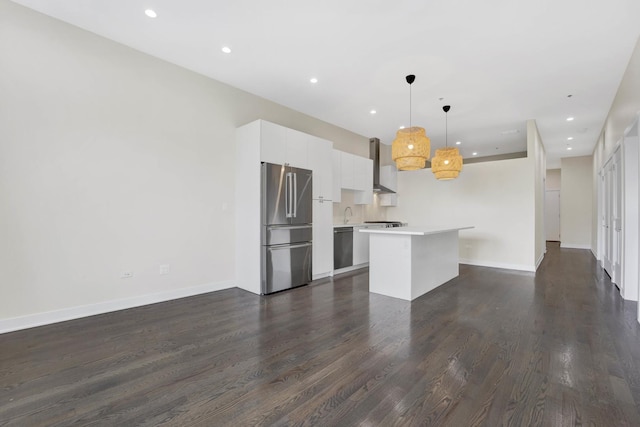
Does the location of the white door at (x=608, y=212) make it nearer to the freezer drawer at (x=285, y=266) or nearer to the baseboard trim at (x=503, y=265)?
the baseboard trim at (x=503, y=265)

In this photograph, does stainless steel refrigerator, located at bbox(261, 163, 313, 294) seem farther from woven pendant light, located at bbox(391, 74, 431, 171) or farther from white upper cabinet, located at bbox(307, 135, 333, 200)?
woven pendant light, located at bbox(391, 74, 431, 171)

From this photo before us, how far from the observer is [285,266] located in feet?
14.6

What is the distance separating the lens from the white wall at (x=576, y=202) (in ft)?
31.6

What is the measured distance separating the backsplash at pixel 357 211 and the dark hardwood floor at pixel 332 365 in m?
3.00

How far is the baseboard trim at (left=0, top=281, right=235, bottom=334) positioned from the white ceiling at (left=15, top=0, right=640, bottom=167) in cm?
311

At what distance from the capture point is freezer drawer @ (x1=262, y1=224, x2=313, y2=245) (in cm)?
423

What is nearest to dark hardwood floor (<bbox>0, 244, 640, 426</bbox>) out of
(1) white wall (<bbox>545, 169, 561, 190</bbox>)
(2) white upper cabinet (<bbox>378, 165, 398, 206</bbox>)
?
(2) white upper cabinet (<bbox>378, 165, 398, 206</bbox>)

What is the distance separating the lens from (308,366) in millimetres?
2215

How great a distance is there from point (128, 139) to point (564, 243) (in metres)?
12.8

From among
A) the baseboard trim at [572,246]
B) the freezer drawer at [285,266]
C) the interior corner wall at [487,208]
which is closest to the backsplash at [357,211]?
the interior corner wall at [487,208]

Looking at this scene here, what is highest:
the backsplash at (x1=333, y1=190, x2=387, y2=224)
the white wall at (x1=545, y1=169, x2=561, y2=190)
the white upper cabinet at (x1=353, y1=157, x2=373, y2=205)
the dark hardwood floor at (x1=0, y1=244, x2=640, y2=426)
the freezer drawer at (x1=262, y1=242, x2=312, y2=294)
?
the white wall at (x1=545, y1=169, x2=561, y2=190)

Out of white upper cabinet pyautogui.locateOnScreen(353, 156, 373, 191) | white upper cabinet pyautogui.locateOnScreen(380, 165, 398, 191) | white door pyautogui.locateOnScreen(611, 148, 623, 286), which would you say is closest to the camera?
white door pyautogui.locateOnScreen(611, 148, 623, 286)

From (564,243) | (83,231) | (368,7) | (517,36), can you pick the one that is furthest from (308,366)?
(564,243)

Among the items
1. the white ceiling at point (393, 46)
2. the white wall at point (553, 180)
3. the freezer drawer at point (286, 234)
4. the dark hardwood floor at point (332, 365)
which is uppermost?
the white ceiling at point (393, 46)
